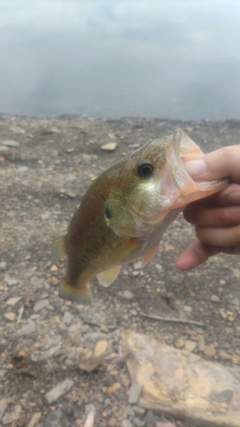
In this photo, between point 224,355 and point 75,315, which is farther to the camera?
point 75,315

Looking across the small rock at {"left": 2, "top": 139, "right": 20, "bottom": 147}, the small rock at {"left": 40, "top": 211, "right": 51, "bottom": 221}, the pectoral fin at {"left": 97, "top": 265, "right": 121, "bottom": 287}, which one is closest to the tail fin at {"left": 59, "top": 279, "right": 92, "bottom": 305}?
the pectoral fin at {"left": 97, "top": 265, "right": 121, "bottom": 287}

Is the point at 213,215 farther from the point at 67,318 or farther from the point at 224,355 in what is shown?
the point at 67,318

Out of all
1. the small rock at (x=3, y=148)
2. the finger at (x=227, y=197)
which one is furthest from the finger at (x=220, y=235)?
the small rock at (x=3, y=148)

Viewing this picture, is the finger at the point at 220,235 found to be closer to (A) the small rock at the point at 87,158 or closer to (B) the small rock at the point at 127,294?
(B) the small rock at the point at 127,294

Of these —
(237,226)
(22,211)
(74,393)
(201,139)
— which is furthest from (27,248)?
(201,139)

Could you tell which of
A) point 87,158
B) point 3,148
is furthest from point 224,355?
point 3,148
